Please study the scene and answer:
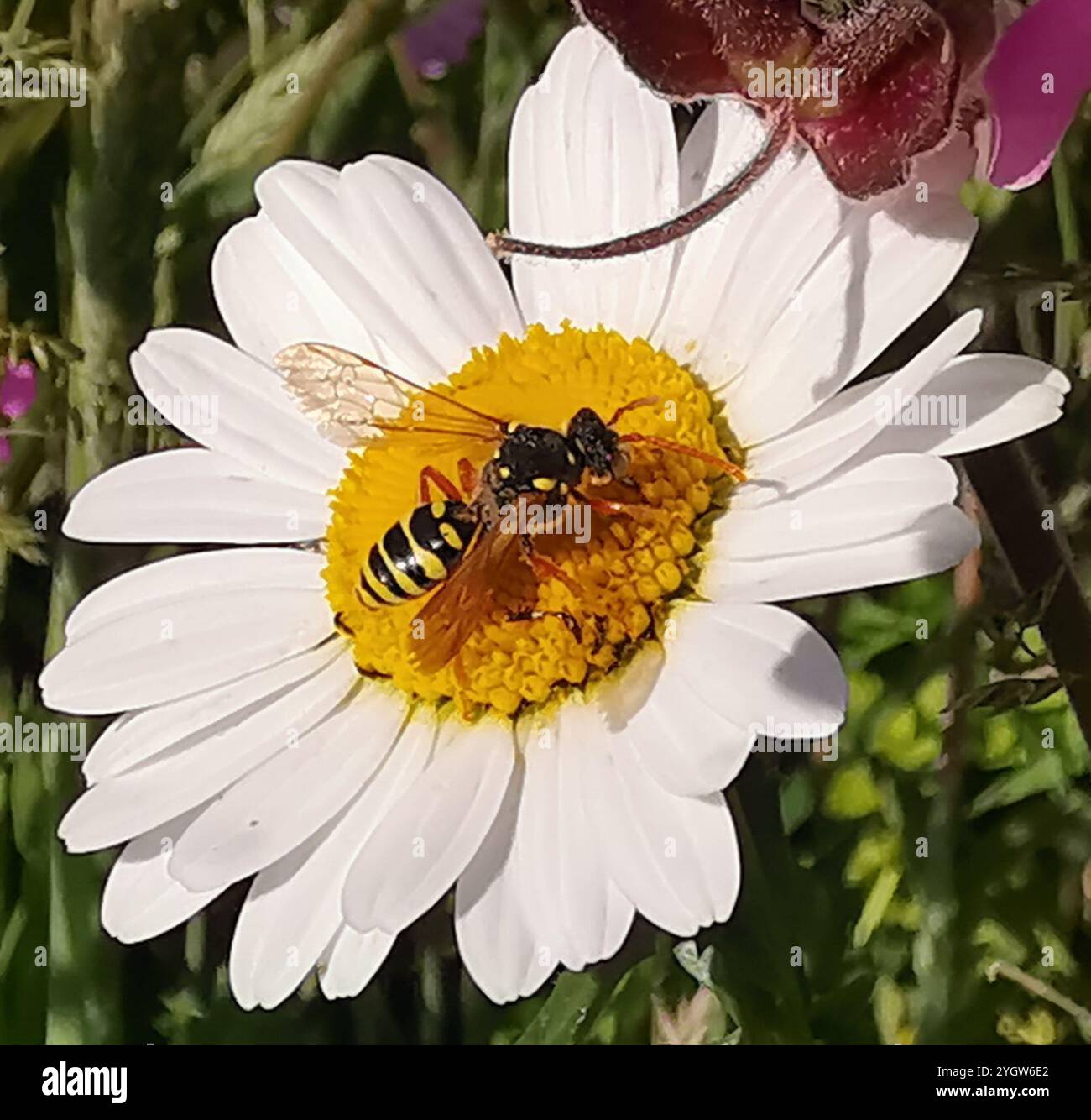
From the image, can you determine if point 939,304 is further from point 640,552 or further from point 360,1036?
point 360,1036

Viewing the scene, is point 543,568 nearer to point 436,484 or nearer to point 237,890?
point 436,484

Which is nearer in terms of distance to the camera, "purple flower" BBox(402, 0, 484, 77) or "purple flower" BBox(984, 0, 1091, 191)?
"purple flower" BBox(984, 0, 1091, 191)

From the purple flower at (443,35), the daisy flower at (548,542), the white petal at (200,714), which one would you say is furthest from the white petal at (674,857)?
the purple flower at (443,35)

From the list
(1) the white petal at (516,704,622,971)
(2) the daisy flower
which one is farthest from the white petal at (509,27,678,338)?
(1) the white petal at (516,704,622,971)

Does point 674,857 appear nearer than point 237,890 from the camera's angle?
Yes

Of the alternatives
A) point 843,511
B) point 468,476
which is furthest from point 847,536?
point 468,476

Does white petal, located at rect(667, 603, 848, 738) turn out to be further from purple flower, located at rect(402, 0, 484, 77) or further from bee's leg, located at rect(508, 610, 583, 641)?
purple flower, located at rect(402, 0, 484, 77)
